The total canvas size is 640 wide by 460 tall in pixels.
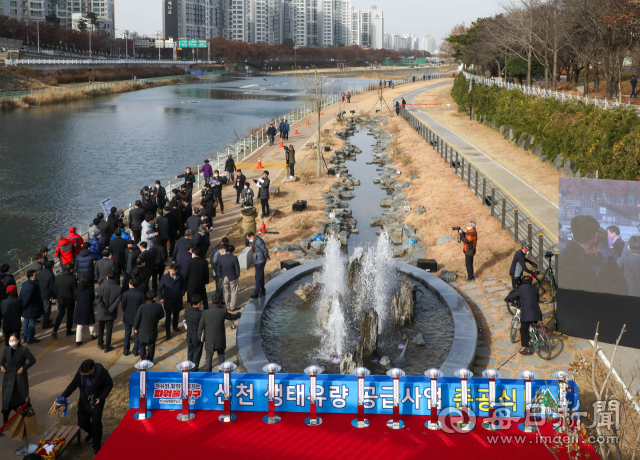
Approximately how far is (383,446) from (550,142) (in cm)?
2409

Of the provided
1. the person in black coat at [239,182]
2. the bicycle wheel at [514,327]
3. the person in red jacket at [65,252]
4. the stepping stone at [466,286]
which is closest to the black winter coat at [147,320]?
the person in red jacket at [65,252]

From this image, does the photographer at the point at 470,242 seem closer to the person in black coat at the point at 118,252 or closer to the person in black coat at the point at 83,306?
the person in black coat at the point at 118,252

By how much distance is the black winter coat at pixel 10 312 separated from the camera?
9820mm

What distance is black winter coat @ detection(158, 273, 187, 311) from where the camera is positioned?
10.9m

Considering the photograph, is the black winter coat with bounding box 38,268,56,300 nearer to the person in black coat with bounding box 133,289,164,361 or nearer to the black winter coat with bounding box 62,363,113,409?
the person in black coat with bounding box 133,289,164,361

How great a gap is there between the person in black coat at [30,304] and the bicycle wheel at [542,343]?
909cm

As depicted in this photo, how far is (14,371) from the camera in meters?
7.94

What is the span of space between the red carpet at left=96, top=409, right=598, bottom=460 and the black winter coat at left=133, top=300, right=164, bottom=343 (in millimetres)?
1844

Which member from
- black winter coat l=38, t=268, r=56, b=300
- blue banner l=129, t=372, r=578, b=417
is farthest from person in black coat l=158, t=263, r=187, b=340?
blue banner l=129, t=372, r=578, b=417

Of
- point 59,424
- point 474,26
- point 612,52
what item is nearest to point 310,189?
point 59,424

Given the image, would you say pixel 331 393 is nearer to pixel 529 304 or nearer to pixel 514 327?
pixel 529 304

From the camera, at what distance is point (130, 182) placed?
33594 mm

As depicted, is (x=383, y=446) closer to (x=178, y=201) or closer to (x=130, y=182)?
(x=178, y=201)

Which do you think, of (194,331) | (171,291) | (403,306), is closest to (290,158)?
(403,306)
